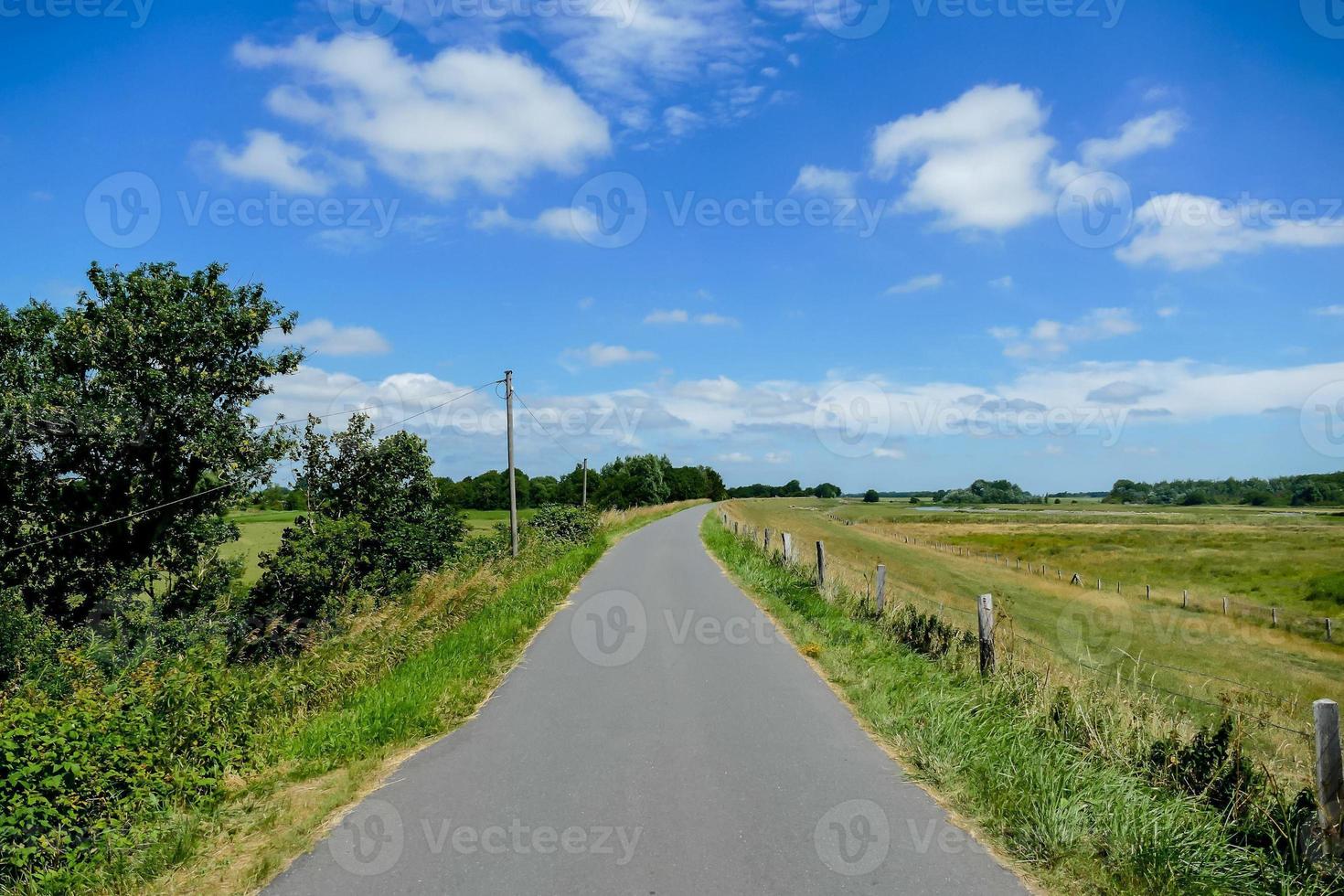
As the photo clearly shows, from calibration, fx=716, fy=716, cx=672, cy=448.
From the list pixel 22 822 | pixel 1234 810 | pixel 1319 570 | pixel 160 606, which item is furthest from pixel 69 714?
pixel 1319 570

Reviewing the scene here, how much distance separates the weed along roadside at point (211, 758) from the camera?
412 centimetres

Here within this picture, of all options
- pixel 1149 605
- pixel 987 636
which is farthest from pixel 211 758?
pixel 1149 605

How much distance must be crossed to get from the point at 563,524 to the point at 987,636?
87.0ft

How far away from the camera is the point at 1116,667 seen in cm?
1206

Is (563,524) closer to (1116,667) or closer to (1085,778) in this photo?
(1116,667)

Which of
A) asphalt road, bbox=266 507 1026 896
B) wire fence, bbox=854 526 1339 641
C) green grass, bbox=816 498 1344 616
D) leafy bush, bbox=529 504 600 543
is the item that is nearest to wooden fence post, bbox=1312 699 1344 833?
asphalt road, bbox=266 507 1026 896

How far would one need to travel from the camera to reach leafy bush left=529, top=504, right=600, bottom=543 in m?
31.5

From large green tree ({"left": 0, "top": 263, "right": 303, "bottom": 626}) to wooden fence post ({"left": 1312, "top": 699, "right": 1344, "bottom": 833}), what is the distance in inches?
919

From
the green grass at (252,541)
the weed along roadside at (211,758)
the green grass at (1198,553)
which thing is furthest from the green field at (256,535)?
the green grass at (1198,553)

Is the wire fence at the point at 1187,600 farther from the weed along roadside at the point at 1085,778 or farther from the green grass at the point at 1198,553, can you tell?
the weed along roadside at the point at 1085,778

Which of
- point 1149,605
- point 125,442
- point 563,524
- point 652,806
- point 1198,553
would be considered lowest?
point 1149,605

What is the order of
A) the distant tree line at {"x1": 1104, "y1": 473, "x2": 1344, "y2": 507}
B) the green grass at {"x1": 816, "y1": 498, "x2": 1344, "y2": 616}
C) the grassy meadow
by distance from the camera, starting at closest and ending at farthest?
the grassy meadow → the green grass at {"x1": 816, "y1": 498, "x2": 1344, "y2": 616} → the distant tree line at {"x1": 1104, "y1": 473, "x2": 1344, "y2": 507}

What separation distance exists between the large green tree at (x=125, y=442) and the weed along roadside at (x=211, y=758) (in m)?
14.1

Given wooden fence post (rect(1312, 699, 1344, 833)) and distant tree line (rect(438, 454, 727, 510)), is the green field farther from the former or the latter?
Result: wooden fence post (rect(1312, 699, 1344, 833))
